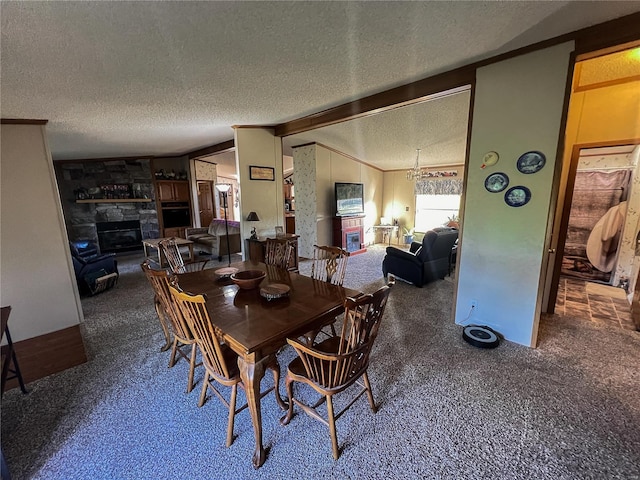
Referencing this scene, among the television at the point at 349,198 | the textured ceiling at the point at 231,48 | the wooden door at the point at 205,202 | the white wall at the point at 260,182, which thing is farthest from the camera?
the wooden door at the point at 205,202

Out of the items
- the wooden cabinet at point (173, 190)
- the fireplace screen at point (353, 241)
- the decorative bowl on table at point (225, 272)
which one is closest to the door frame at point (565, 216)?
the decorative bowl on table at point (225, 272)

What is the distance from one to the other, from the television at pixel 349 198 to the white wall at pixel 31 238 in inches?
194

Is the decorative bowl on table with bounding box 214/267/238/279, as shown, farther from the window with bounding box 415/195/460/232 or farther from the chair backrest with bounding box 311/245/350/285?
the window with bounding box 415/195/460/232

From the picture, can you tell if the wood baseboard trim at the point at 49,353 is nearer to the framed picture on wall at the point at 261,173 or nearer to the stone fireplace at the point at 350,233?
the framed picture on wall at the point at 261,173

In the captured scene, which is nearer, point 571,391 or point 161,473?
point 161,473

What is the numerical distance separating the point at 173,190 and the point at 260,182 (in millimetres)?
3910

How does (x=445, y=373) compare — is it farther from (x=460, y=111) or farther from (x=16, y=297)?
(x=16, y=297)

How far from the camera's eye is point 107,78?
2195 millimetres

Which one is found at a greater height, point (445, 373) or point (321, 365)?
point (321, 365)

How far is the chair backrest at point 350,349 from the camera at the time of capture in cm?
136

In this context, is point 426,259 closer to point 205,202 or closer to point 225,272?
point 225,272

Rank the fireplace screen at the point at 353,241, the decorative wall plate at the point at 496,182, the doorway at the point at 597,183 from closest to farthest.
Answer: the decorative wall plate at the point at 496,182
the doorway at the point at 597,183
the fireplace screen at the point at 353,241

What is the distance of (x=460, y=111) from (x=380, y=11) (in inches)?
107

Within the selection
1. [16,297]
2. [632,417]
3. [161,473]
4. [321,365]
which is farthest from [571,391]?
[16,297]
